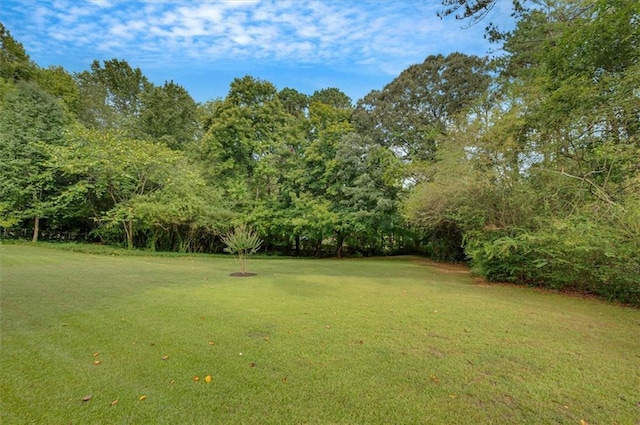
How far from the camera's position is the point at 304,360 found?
10.6 ft

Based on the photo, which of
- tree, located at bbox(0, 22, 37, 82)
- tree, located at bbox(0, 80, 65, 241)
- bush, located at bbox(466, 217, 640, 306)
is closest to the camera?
bush, located at bbox(466, 217, 640, 306)

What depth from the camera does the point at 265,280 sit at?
8.27 m

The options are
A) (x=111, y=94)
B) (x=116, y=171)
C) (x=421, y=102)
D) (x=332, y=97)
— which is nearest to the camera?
(x=116, y=171)

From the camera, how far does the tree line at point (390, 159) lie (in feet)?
21.4

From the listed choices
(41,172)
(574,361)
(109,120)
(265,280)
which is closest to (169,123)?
(109,120)

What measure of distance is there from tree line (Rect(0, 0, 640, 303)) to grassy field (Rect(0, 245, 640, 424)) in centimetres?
258

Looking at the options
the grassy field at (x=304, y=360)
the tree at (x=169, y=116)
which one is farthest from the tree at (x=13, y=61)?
the grassy field at (x=304, y=360)

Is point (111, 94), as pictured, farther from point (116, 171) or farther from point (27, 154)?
point (116, 171)

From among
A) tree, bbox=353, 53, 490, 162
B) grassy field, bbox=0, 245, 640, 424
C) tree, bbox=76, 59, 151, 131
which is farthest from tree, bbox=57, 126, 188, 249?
tree, bbox=353, 53, 490, 162

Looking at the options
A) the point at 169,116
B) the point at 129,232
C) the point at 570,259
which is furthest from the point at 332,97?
the point at 570,259

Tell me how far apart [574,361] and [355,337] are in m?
2.40

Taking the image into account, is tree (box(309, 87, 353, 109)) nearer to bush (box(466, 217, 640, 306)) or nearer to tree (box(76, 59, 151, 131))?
tree (box(76, 59, 151, 131))

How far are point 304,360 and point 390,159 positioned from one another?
1379 centimetres

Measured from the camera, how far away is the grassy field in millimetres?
2373
